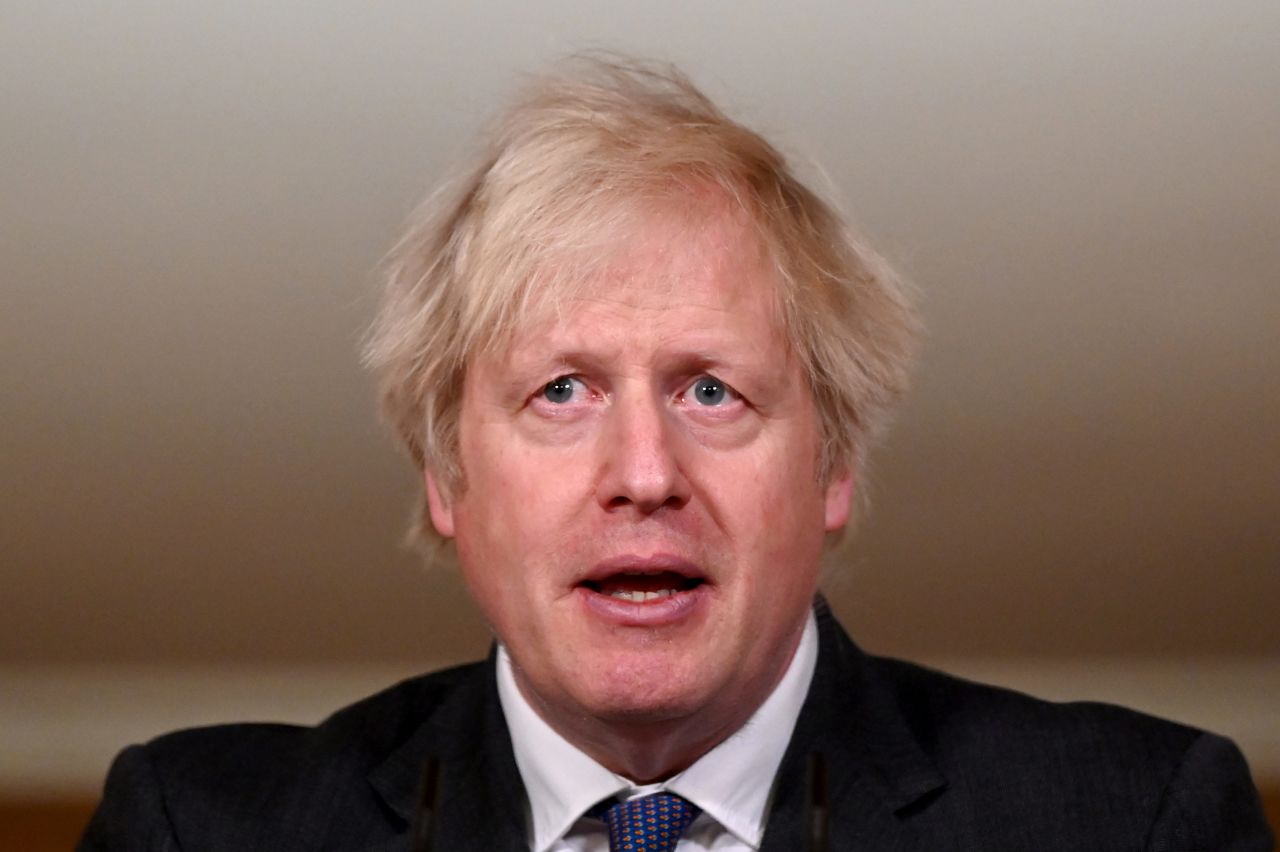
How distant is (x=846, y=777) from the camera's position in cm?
190

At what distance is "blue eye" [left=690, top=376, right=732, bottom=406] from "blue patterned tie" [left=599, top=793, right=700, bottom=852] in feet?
1.21

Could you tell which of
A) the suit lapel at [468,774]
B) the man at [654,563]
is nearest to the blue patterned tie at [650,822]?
the man at [654,563]

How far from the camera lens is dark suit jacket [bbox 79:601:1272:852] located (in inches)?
73.5

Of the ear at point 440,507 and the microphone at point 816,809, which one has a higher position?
the ear at point 440,507

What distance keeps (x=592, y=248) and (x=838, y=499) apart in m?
0.36

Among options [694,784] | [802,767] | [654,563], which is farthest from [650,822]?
[654,563]

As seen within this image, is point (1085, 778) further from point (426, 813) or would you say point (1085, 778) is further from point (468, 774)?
point (426, 813)

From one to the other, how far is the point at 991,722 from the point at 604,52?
0.84m

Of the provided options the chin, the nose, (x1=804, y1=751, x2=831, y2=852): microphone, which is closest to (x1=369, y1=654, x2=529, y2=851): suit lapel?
the chin

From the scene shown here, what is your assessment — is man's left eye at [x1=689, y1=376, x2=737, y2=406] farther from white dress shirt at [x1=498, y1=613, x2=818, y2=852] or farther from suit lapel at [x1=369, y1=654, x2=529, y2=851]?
suit lapel at [x1=369, y1=654, x2=529, y2=851]

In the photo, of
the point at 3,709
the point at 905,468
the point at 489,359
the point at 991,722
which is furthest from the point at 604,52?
the point at 3,709

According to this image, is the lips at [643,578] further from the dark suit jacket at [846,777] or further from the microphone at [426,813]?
the microphone at [426,813]

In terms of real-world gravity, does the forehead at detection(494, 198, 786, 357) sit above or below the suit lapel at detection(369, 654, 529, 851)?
above

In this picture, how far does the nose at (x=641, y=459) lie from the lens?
171 centimetres
